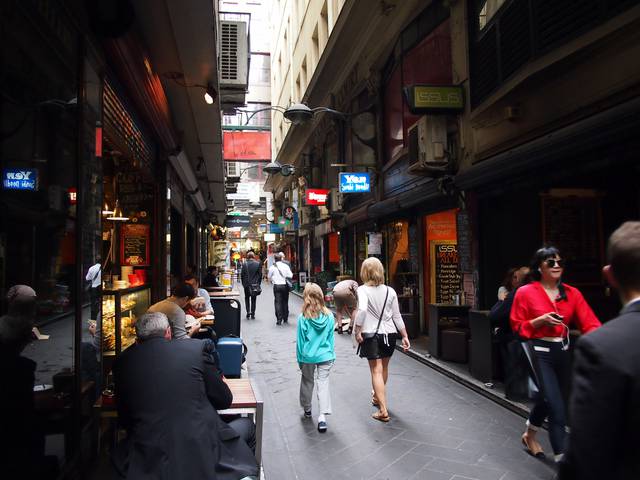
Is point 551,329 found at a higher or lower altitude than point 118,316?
lower

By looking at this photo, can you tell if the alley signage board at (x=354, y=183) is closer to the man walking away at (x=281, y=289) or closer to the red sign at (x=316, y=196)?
the man walking away at (x=281, y=289)

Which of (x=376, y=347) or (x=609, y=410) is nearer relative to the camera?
(x=609, y=410)

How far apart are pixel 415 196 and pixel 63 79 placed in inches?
330

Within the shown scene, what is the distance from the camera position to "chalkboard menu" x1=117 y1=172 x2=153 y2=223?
769cm

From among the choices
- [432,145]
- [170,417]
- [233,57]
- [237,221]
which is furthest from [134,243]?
[237,221]

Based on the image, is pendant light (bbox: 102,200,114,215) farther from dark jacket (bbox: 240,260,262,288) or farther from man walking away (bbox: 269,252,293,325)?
dark jacket (bbox: 240,260,262,288)

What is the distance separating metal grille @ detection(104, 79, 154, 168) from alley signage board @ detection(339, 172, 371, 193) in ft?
24.0

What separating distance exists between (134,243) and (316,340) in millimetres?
4011

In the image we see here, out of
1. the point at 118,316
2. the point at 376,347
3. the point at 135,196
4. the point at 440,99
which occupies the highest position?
the point at 440,99

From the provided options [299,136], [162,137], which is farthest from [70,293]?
[299,136]

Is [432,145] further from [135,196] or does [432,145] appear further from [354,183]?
[135,196]

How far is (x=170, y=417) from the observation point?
280 cm

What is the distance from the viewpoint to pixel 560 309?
453 cm

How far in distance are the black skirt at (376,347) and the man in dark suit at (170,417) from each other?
277 centimetres
